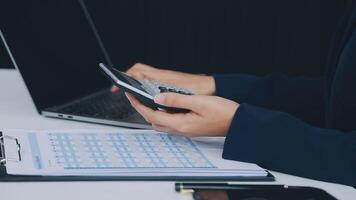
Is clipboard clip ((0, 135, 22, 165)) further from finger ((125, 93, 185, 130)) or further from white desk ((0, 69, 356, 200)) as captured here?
finger ((125, 93, 185, 130))

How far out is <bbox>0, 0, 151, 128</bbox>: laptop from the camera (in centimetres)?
99

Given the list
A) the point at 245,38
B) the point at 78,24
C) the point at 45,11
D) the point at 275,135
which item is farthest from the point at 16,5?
the point at 245,38

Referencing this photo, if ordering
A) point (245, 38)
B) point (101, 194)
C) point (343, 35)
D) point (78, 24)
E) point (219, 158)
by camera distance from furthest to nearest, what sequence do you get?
point (245, 38)
point (78, 24)
point (343, 35)
point (219, 158)
point (101, 194)

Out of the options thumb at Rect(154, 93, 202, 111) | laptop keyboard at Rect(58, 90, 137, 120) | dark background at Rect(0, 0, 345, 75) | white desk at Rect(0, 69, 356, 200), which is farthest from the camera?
dark background at Rect(0, 0, 345, 75)

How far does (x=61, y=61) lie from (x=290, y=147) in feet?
1.79

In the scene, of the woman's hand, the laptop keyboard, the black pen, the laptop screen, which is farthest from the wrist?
the laptop screen

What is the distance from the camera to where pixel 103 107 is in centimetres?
105

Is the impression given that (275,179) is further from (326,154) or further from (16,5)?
(16,5)

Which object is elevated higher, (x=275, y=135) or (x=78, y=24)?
(x=78, y=24)

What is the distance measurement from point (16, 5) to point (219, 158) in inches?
20.3

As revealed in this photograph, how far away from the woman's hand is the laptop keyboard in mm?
191

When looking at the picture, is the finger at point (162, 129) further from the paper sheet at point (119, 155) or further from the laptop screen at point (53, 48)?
the laptop screen at point (53, 48)

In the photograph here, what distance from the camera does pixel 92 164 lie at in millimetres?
729

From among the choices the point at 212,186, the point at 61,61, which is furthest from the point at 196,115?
the point at 61,61
